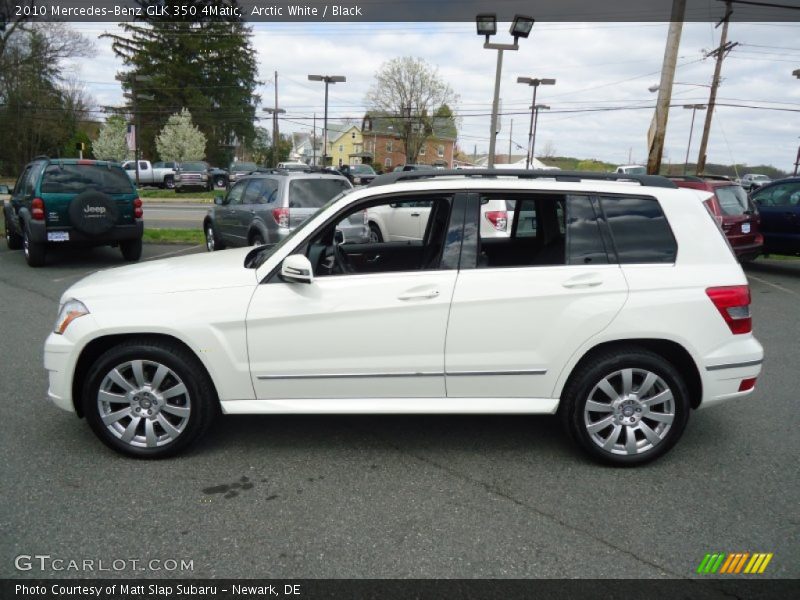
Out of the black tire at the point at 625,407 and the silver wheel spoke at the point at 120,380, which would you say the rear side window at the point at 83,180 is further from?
the black tire at the point at 625,407

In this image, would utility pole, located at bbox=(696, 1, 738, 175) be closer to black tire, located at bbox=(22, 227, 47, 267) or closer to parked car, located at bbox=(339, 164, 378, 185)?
parked car, located at bbox=(339, 164, 378, 185)

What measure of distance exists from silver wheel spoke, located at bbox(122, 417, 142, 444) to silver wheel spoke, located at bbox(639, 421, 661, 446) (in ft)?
10.2

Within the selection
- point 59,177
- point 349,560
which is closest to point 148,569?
point 349,560

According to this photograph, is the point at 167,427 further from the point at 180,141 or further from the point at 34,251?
the point at 180,141

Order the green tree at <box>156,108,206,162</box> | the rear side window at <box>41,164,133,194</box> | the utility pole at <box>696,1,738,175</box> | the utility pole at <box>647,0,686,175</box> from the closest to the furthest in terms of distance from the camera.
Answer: the rear side window at <box>41,164,133,194</box> < the utility pole at <box>647,0,686,175</box> < the utility pole at <box>696,1,738,175</box> < the green tree at <box>156,108,206,162</box>

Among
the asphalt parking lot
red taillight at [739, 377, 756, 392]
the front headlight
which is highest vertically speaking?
the front headlight

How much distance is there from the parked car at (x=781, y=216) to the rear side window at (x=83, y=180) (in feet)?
39.7

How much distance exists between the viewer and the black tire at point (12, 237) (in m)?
12.4

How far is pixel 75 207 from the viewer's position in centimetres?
1001

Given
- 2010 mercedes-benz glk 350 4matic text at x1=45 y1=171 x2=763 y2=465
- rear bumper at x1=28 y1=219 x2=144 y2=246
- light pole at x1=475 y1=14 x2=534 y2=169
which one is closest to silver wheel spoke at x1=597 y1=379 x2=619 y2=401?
2010 mercedes-benz glk 350 4matic text at x1=45 y1=171 x2=763 y2=465

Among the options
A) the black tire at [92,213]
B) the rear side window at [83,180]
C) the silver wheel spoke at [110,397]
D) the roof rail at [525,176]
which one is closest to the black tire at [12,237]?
the rear side window at [83,180]

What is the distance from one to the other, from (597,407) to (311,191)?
298 inches

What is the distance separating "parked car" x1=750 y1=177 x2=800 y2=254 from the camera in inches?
442

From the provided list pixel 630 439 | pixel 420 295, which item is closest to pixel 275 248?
pixel 420 295
